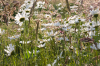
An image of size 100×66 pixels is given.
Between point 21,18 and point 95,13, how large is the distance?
0.43 meters

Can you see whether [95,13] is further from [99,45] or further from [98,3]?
[99,45]

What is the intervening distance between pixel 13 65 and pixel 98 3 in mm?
601

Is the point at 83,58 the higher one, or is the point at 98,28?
the point at 98,28

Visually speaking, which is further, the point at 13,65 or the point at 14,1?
the point at 14,1

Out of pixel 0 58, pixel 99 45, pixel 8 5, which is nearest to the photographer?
pixel 99 45

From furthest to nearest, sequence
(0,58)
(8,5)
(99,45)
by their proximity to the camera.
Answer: (8,5) < (0,58) < (99,45)

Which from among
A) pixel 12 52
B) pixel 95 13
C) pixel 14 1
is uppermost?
pixel 14 1

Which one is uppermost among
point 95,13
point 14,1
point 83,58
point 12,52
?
point 14,1

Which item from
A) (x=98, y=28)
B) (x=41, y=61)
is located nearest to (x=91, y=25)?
(x=98, y=28)

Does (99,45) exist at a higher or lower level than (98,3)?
lower

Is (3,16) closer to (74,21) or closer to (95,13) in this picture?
(74,21)

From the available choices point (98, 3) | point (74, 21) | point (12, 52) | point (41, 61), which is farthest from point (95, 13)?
point (12, 52)

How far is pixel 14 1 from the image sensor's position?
3.28 ft

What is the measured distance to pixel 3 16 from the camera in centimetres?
102
